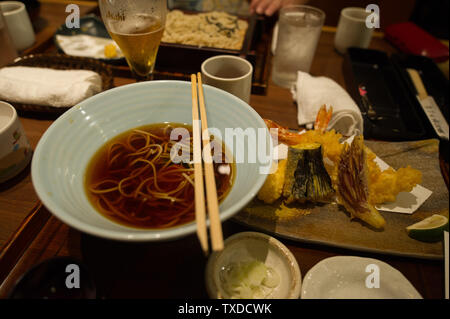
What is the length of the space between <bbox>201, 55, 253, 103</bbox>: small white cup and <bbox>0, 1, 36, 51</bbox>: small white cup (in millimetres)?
1665

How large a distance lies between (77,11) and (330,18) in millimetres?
2959

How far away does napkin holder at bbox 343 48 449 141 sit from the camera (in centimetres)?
165

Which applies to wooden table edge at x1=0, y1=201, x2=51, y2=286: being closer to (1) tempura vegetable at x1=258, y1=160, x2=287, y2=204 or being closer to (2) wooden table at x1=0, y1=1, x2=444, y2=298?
(2) wooden table at x1=0, y1=1, x2=444, y2=298

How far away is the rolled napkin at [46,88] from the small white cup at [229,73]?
706 millimetres

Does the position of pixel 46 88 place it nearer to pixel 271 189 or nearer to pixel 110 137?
pixel 110 137

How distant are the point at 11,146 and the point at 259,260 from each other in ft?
3.92

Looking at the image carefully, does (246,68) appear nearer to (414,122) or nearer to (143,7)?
(143,7)

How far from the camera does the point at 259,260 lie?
1019 mm

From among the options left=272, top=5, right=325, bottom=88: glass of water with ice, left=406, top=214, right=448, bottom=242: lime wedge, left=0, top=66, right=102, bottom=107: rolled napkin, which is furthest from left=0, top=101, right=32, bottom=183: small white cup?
left=406, top=214, right=448, bottom=242: lime wedge

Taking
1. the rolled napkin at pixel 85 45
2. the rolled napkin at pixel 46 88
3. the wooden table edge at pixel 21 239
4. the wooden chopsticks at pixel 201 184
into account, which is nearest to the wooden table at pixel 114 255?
the wooden table edge at pixel 21 239

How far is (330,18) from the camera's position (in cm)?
357

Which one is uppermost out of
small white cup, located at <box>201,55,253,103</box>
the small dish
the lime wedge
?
small white cup, located at <box>201,55,253,103</box>
